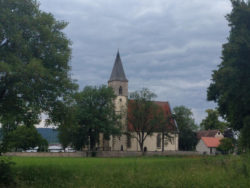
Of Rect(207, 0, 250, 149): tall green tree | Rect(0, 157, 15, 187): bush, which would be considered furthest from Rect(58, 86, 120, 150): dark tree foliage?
Rect(0, 157, 15, 187): bush

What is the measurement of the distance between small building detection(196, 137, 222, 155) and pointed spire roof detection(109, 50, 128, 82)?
96.4 ft

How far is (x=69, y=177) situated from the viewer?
18125mm

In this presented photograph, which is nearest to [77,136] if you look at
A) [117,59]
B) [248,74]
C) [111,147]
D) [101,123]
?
[101,123]

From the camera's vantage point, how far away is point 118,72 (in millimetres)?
84438

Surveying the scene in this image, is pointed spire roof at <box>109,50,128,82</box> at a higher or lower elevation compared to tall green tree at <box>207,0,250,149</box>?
higher

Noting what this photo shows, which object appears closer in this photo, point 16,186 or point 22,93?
point 16,186

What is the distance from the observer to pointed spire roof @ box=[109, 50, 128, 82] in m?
83.7

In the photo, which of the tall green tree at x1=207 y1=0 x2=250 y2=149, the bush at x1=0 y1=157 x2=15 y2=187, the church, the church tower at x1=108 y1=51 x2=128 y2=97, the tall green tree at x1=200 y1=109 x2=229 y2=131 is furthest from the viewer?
the tall green tree at x1=200 y1=109 x2=229 y2=131

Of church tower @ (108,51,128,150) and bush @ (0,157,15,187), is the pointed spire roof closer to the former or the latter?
church tower @ (108,51,128,150)

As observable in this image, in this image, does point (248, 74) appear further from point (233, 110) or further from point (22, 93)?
point (22, 93)

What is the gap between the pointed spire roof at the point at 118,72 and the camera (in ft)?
275

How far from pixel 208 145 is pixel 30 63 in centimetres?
8367

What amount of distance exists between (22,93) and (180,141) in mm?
82253

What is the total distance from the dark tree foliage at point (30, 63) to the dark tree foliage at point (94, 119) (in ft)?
153
